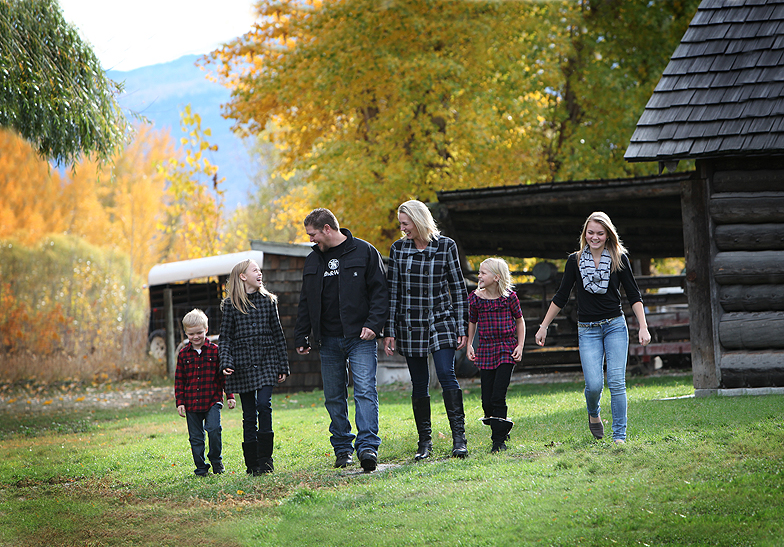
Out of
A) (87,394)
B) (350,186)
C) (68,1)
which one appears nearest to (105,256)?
(87,394)

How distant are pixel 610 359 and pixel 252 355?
2904 mm

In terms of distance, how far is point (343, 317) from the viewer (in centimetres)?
618

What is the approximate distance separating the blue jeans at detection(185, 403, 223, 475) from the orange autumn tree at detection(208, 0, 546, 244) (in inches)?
413

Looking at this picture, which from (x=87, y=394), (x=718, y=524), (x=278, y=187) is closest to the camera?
(x=718, y=524)

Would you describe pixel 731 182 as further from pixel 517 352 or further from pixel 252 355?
pixel 252 355

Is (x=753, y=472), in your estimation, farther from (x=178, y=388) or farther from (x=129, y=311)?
(x=129, y=311)

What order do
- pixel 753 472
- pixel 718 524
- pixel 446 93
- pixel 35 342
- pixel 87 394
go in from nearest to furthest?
pixel 718 524 → pixel 753 472 → pixel 87 394 → pixel 446 93 → pixel 35 342

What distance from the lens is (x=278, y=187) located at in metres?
40.0

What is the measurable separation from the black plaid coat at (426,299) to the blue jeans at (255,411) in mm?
1140

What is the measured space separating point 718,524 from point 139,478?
4711 mm

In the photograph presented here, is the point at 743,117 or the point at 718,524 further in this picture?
the point at 743,117

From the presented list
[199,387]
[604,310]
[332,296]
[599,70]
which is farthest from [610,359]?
[599,70]

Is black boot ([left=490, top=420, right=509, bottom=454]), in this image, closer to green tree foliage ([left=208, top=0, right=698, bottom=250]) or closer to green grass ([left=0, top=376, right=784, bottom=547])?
green grass ([left=0, top=376, right=784, bottom=547])

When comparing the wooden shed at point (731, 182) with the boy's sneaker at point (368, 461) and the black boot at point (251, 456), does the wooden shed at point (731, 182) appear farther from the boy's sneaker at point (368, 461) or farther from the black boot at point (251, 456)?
the black boot at point (251, 456)
